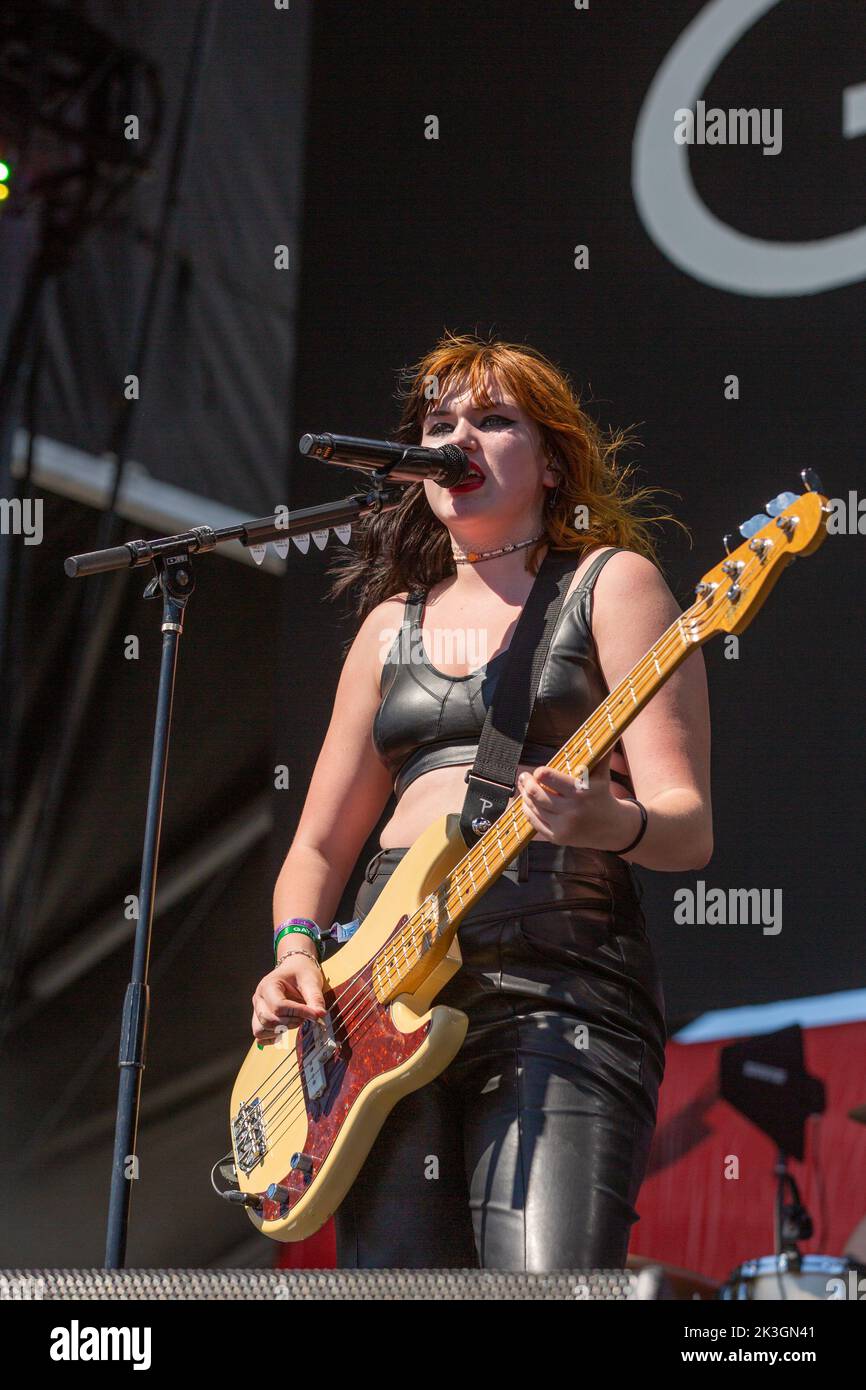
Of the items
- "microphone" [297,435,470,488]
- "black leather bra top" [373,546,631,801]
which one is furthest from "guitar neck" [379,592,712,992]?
"microphone" [297,435,470,488]

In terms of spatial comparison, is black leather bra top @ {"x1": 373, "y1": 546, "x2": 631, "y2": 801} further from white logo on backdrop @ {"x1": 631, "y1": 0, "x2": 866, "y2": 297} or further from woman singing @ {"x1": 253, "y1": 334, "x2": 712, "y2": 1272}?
white logo on backdrop @ {"x1": 631, "y1": 0, "x2": 866, "y2": 297}

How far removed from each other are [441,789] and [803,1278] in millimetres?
1245

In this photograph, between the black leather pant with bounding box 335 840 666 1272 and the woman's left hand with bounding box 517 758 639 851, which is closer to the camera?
the woman's left hand with bounding box 517 758 639 851

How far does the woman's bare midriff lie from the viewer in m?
2.29

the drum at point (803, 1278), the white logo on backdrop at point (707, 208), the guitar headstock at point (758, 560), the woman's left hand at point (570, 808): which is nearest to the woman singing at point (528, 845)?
the woman's left hand at point (570, 808)

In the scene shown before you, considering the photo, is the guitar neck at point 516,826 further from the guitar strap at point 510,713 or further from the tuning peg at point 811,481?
the tuning peg at point 811,481

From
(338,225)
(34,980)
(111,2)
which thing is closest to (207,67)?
(111,2)

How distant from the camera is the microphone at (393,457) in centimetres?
226

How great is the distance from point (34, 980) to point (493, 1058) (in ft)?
5.79

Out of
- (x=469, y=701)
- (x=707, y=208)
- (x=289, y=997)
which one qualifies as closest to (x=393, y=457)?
(x=469, y=701)

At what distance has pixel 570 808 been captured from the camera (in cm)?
189

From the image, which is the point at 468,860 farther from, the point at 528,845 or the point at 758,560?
the point at 758,560

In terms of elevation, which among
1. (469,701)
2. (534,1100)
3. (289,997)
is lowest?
(534,1100)

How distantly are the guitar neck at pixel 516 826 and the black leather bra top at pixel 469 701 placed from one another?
0.11 metres
